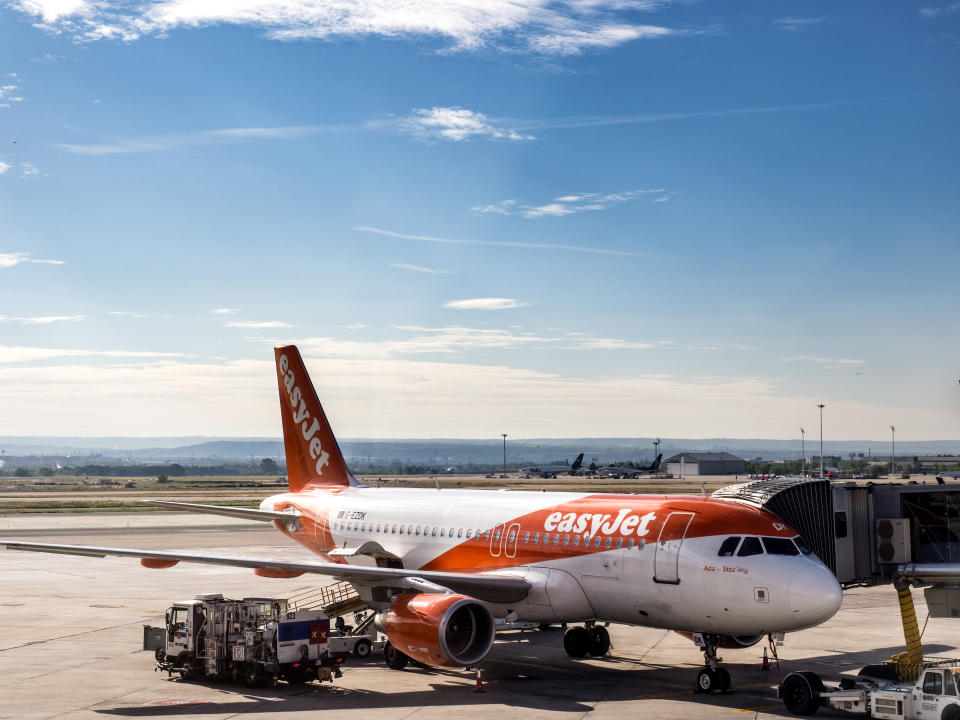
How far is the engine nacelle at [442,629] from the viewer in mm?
23359

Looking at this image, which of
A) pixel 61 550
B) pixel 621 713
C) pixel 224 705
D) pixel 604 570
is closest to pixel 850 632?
pixel 604 570

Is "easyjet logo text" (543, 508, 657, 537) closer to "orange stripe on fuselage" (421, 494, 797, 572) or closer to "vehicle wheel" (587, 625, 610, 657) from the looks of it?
"orange stripe on fuselage" (421, 494, 797, 572)

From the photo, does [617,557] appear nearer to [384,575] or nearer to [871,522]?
[384,575]

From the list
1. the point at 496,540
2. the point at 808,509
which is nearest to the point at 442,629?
the point at 496,540

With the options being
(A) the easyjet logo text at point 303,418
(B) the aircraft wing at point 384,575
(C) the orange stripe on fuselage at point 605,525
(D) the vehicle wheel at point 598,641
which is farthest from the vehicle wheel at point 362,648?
(A) the easyjet logo text at point 303,418

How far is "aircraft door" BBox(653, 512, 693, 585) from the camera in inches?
929

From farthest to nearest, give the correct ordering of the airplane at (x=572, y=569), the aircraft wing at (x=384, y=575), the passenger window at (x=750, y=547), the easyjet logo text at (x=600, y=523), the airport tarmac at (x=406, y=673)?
1. the aircraft wing at (x=384, y=575)
2. the easyjet logo text at (x=600, y=523)
3. the passenger window at (x=750, y=547)
4. the airplane at (x=572, y=569)
5. the airport tarmac at (x=406, y=673)

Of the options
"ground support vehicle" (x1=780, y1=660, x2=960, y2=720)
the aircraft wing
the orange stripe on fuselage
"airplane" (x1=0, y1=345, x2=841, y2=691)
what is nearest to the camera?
"ground support vehicle" (x1=780, y1=660, x2=960, y2=720)

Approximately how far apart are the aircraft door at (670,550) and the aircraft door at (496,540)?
17.8 ft

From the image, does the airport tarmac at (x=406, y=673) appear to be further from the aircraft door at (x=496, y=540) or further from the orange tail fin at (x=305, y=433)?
the orange tail fin at (x=305, y=433)

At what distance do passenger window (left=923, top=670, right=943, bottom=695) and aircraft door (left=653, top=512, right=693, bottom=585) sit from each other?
555 cm

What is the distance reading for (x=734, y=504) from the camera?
24.1 m

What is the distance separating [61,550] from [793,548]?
17811 mm

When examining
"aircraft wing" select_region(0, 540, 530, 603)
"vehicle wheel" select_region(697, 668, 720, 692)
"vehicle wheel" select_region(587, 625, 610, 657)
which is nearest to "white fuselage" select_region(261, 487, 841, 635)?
"aircraft wing" select_region(0, 540, 530, 603)
